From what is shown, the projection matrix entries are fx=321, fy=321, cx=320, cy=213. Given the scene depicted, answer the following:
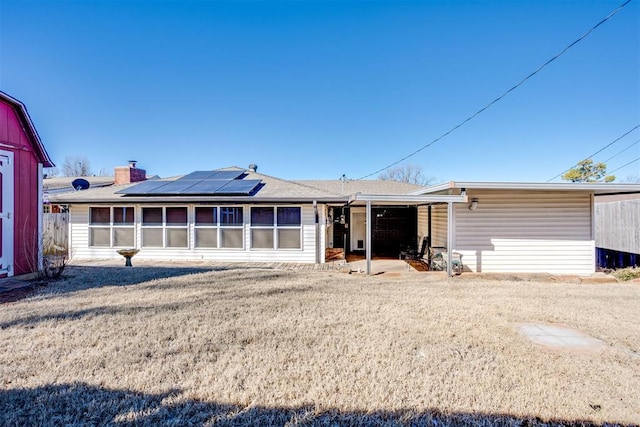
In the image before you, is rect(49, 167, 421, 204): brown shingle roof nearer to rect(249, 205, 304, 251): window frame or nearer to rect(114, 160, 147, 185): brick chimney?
rect(249, 205, 304, 251): window frame

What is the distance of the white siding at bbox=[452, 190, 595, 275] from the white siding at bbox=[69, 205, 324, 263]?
15.2 feet

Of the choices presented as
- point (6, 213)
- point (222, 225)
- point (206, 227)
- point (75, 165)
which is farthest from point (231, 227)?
point (75, 165)

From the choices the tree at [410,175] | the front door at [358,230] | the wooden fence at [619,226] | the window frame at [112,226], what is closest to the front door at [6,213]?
the window frame at [112,226]

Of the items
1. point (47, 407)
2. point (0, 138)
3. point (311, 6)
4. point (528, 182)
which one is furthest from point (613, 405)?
point (311, 6)

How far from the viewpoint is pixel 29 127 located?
23.1 ft

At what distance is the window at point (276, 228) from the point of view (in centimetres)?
1088

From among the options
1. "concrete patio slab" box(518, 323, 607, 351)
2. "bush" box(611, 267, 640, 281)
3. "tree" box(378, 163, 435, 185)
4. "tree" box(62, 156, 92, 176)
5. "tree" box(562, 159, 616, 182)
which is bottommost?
"bush" box(611, 267, 640, 281)

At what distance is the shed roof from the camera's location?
6.59 metres

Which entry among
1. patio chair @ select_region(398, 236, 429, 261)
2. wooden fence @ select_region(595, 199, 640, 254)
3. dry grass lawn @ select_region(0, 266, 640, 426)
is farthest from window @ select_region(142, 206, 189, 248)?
wooden fence @ select_region(595, 199, 640, 254)

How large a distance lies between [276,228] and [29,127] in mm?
6700

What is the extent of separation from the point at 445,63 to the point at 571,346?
39.6 ft

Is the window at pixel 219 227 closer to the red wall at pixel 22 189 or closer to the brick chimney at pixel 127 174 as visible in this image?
the red wall at pixel 22 189

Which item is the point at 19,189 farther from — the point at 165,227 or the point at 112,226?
the point at 112,226

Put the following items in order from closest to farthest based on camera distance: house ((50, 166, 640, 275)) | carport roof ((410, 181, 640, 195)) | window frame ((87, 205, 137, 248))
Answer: carport roof ((410, 181, 640, 195)), house ((50, 166, 640, 275)), window frame ((87, 205, 137, 248))
